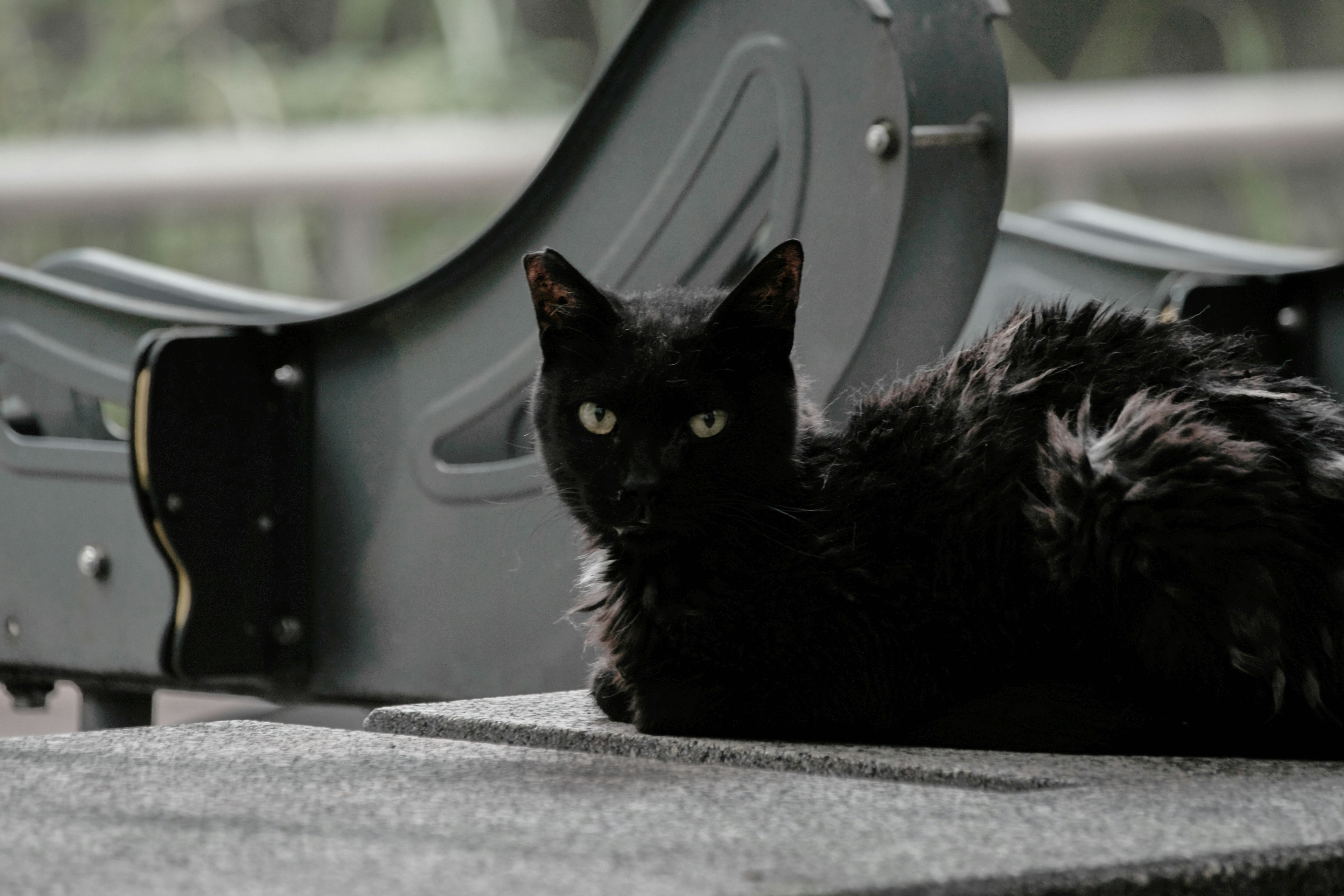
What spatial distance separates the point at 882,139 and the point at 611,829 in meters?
1.15

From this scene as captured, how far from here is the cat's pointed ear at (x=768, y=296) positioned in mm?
1514

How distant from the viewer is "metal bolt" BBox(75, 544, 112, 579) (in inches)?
97.6

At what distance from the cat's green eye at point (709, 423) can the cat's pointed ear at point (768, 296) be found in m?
0.09

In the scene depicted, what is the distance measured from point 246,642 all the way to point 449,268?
2.15ft

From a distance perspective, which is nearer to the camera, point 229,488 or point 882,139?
point 882,139

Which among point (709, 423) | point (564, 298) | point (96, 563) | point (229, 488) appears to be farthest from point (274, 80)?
point (709, 423)

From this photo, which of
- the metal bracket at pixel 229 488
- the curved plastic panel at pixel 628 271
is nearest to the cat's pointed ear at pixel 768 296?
the curved plastic panel at pixel 628 271

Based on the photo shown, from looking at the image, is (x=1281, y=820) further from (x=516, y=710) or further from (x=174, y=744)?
(x=174, y=744)

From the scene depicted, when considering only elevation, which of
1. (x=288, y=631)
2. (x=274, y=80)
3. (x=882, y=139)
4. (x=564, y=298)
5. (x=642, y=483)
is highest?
(x=274, y=80)

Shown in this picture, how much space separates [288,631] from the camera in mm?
2391

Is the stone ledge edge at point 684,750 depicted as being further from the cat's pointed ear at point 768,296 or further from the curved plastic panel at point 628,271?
the cat's pointed ear at point 768,296

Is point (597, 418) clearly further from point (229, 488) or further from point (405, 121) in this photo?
point (405, 121)

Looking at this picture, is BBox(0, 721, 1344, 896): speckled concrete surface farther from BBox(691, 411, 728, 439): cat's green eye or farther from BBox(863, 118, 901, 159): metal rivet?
BBox(863, 118, 901, 159): metal rivet

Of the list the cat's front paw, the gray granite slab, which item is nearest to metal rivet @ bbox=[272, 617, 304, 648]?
the gray granite slab
